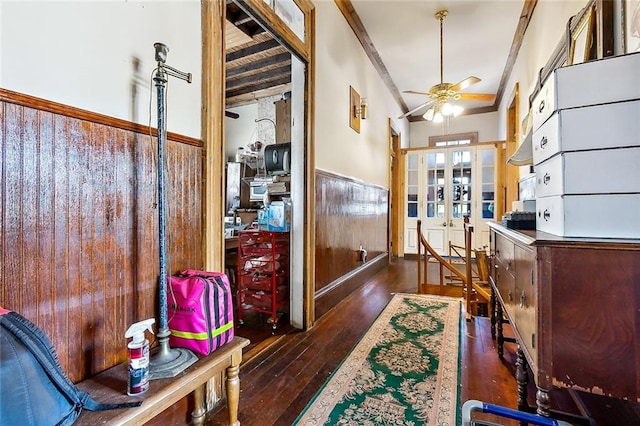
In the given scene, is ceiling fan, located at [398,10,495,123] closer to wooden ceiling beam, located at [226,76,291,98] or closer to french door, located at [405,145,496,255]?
wooden ceiling beam, located at [226,76,291,98]

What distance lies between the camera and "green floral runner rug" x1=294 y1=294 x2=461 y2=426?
60.2 inches

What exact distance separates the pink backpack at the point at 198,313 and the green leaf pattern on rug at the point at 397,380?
74cm

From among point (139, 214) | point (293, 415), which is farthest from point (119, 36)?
point (293, 415)

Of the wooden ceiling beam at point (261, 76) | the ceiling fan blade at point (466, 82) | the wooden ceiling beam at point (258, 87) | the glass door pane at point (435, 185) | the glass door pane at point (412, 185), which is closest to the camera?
the ceiling fan blade at point (466, 82)

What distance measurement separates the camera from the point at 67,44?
1021 millimetres

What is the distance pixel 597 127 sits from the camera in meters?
1.04

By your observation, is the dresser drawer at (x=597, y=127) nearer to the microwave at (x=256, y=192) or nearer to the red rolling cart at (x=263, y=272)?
the red rolling cart at (x=263, y=272)

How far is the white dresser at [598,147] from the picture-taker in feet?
3.28

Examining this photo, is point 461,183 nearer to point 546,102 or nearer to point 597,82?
point 546,102

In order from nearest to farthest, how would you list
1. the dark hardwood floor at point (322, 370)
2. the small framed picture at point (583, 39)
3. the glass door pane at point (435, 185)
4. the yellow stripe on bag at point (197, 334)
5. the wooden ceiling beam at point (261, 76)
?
1. the yellow stripe on bag at point (197, 334)
2. the dark hardwood floor at point (322, 370)
3. the small framed picture at point (583, 39)
4. the wooden ceiling beam at point (261, 76)
5. the glass door pane at point (435, 185)

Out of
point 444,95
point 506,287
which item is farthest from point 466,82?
point 506,287

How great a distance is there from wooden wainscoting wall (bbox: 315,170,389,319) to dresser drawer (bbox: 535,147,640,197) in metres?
2.01

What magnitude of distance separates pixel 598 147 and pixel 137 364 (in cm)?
168

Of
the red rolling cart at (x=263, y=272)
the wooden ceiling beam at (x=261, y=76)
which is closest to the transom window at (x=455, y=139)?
the wooden ceiling beam at (x=261, y=76)
